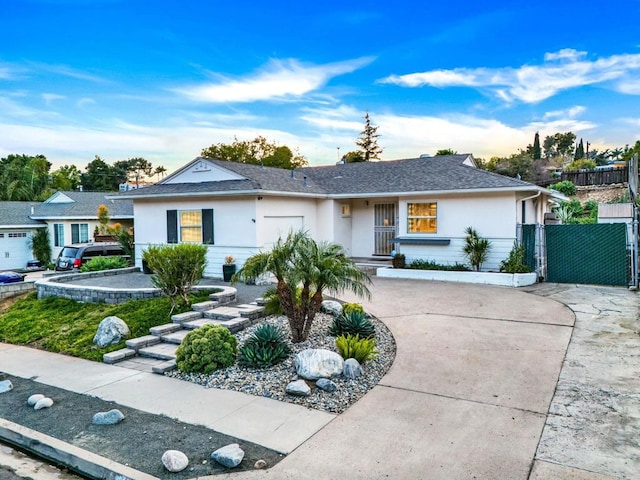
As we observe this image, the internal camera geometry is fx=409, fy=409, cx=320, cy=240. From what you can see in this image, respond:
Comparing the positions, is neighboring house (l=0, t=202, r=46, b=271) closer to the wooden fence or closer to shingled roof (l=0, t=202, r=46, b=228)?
shingled roof (l=0, t=202, r=46, b=228)

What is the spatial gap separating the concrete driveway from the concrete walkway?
1 centimetres

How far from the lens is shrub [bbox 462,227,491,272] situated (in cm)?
1291

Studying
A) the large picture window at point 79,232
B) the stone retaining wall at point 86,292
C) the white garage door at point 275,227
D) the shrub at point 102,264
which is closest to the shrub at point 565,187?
the white garage door at point 275,227

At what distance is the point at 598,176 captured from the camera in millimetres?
25594

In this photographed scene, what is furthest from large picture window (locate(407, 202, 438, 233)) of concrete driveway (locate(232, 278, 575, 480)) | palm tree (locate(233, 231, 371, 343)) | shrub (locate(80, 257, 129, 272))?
shrub (locate(80, 257, 129, 272))

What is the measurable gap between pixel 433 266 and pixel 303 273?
814cm

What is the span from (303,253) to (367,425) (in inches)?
120

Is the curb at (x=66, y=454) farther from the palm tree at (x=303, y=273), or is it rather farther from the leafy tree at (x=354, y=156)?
the leafy tree at (x=354, y=156)

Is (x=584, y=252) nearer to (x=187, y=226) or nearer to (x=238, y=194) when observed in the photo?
(x=238, y=194)

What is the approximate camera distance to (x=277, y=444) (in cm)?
407

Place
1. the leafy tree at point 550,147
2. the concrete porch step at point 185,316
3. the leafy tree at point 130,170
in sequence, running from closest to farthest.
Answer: the concrete porch step at point 185,316 → the leafy tree at point 130,170 → the leafy tree at point 550,147

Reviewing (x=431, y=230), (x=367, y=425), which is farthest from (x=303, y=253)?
(x=431, y=230)

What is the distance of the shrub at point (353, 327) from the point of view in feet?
23.3

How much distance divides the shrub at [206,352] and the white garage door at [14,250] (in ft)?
78.1
